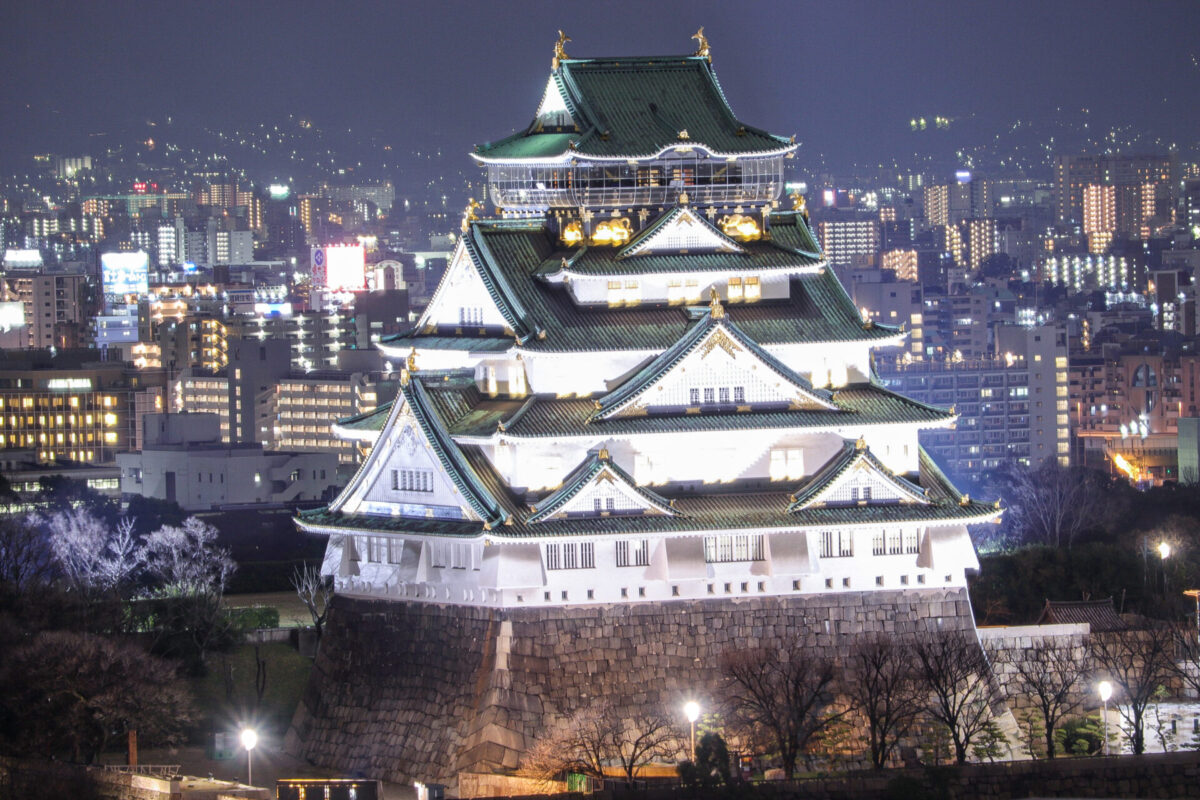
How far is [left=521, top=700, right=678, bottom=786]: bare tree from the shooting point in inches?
2104

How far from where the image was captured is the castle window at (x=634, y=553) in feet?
185

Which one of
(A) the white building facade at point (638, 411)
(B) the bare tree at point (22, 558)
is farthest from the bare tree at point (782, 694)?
(B) the bare tree at point (22, 558)

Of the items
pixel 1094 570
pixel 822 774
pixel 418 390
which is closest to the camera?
pixel 822 774

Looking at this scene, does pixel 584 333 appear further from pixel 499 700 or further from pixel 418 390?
pixel 499 700

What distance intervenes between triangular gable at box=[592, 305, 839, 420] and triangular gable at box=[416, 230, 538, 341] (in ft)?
9.05

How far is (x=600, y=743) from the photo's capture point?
5362cm

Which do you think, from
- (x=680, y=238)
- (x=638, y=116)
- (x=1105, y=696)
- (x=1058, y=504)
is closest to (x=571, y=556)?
(x=680, y=238)

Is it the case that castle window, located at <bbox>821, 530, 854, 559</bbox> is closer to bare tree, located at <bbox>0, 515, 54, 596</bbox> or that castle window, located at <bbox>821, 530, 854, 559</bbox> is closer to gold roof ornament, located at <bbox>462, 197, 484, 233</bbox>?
gold roof ornament, located at <bbox>462, 197, 484, 233</bbox>

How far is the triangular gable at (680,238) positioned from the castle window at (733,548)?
695 centimetres

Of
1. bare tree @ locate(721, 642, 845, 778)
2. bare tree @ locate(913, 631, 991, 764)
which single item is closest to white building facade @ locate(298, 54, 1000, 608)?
bare tree @ locate(913, 631, 991, 764)

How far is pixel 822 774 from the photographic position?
52.7 meters

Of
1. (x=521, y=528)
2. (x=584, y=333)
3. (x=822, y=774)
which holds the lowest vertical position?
(x=822, y=774)

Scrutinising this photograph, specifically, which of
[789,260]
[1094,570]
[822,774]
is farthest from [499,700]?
[1094,570]

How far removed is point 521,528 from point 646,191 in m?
9.75
